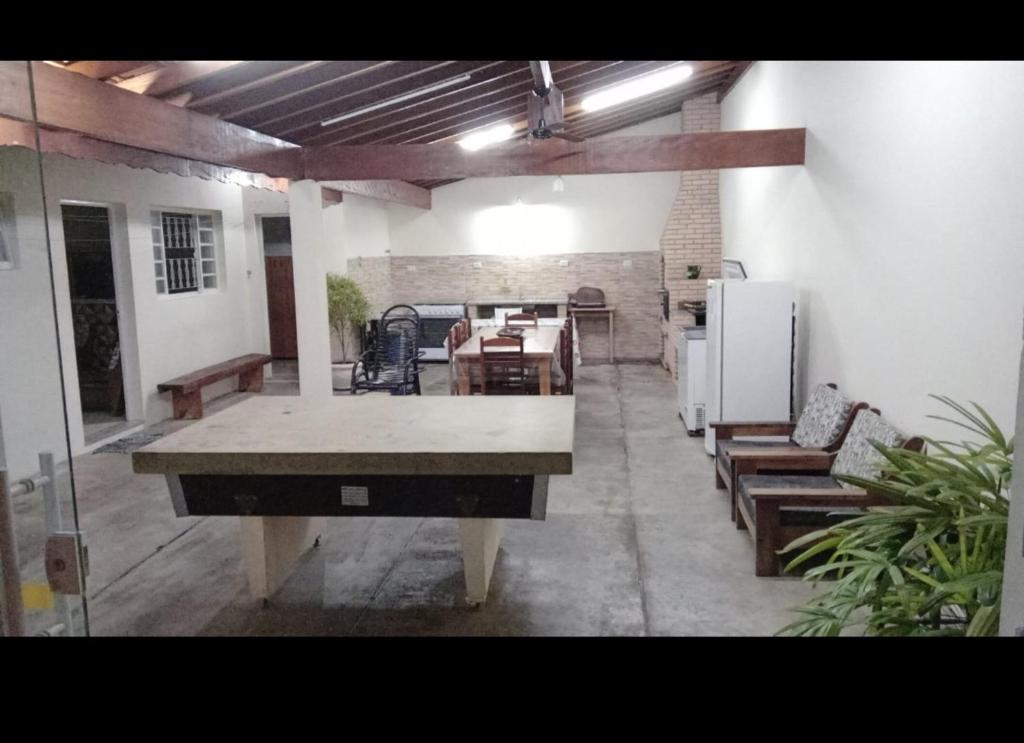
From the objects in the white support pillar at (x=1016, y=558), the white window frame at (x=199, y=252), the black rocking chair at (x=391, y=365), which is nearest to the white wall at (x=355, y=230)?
the white window frame at (x=199, y=252)

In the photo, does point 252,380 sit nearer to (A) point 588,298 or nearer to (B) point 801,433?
(A) point 588,298

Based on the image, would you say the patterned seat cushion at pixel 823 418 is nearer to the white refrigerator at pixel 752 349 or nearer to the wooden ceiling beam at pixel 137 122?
the white refrigerator at pixel 752 349

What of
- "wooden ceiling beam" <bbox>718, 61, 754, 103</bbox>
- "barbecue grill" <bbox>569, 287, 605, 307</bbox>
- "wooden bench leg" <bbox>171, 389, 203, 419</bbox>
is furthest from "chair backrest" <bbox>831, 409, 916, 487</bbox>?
"barbecue grill" <bbox>569, 287, 605, 307</bbox>

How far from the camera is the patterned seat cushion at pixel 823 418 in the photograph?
4.83 metres

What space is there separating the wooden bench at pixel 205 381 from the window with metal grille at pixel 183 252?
36.2 inches

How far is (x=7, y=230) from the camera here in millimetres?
1454

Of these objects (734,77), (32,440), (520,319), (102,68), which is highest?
(734,77)

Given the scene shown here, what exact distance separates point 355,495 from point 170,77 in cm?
267

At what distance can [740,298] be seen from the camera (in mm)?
6051

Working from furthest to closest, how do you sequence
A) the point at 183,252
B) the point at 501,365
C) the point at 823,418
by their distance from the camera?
the point at 183,252 → the point at 501,365 → the point at 823,418

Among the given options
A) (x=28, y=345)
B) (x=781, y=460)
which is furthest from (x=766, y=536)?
(x=28, y=345)

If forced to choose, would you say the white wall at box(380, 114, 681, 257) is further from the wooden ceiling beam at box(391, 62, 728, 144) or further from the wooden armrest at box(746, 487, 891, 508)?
the wooden armrest at box(746, 487, 891, 508)

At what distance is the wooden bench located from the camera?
794cm

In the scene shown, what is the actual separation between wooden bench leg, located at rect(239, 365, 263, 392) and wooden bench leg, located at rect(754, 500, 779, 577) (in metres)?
7.06
